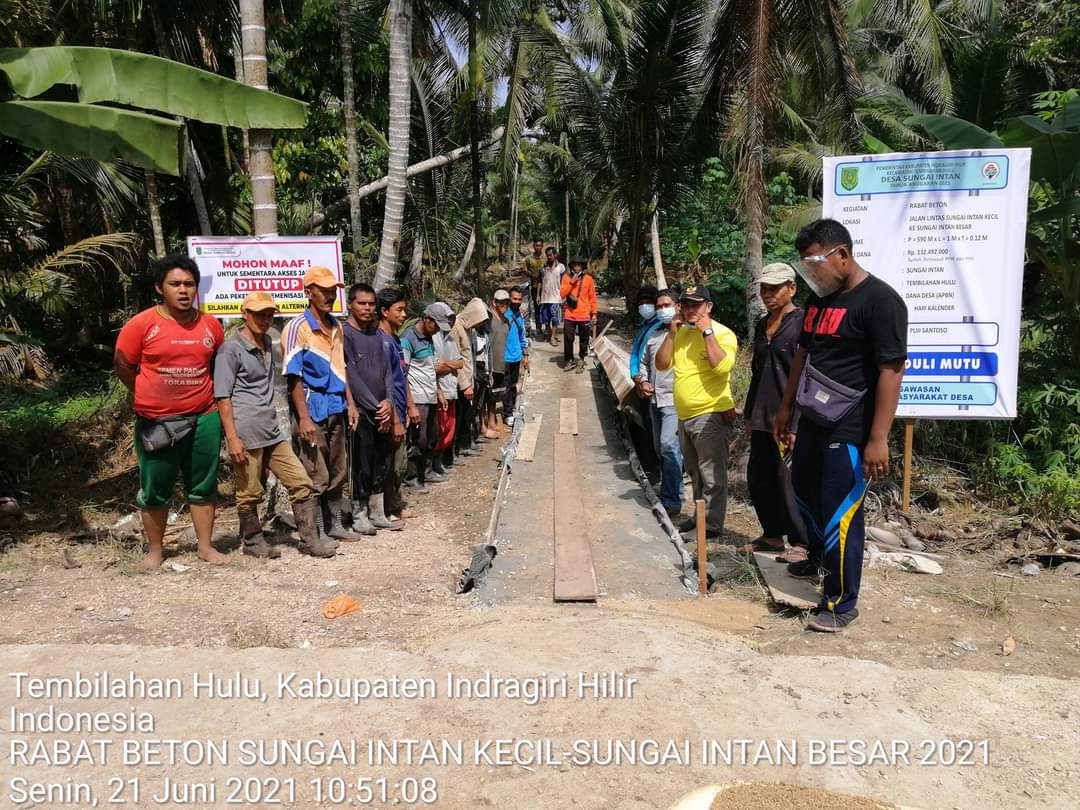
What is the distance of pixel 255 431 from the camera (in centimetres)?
515

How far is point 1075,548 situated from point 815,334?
3250 millimetres

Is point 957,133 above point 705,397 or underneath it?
above

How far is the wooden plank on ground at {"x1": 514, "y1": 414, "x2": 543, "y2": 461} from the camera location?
8470mm

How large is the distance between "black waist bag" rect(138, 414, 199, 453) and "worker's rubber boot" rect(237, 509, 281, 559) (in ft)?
2.33

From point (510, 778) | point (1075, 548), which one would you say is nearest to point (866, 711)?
point (510, 778)

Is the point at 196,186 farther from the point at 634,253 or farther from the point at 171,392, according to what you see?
the point at 634,253

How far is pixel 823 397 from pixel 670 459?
8.57ft

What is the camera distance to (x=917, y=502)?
674 centimetres

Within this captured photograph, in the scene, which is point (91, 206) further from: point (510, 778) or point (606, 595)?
point (510, 778)

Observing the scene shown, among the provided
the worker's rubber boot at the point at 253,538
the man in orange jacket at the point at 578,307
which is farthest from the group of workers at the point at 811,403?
the man in orange jacket at the point at 578,307

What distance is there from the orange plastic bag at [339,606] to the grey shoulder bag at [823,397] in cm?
271

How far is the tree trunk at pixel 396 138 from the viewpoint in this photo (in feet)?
32.9

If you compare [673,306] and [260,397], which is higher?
[673,306]

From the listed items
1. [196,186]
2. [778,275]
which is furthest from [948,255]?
[196,186]
